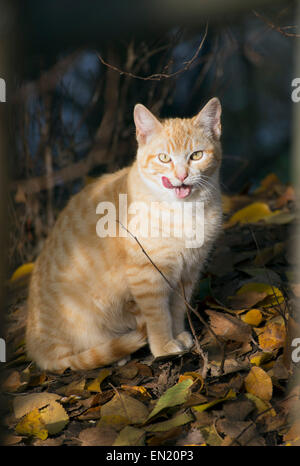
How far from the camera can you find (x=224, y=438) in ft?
5.14

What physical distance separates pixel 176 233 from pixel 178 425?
0.93 meters

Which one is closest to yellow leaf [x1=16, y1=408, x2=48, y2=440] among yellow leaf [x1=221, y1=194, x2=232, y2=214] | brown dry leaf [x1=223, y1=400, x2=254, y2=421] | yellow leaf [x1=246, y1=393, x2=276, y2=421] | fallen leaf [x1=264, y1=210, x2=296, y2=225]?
brown dry leaf [x1=223, y1=400, x2=254, y2=421]

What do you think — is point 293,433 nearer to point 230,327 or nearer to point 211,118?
point 230,327

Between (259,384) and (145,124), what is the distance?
4.54 ft

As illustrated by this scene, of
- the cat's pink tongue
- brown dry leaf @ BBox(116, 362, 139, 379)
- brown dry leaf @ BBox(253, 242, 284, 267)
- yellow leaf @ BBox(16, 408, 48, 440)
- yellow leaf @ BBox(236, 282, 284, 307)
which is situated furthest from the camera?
brown dry leaf @ BBox(253, 242, 284, 267)

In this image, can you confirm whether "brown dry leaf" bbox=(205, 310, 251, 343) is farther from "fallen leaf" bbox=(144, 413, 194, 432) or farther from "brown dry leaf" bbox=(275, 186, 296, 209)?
"brown dry leaf" bbox=(275, 186, 296, 209)

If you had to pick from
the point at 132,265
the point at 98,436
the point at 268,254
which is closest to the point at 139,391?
the point at 98,436

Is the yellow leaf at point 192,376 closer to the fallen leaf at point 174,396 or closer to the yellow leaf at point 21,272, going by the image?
the fallen leaf at point 174,396

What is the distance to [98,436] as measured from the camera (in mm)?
1680

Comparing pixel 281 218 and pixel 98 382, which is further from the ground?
pixel 281 218

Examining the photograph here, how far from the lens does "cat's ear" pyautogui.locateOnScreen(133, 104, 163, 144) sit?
2312mm

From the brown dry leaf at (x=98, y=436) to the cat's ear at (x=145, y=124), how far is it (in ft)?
4.67

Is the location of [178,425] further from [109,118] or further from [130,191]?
[109,118]

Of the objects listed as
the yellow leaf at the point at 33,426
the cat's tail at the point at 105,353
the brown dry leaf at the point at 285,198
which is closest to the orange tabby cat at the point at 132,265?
the cat's tail at the point at 105,353
